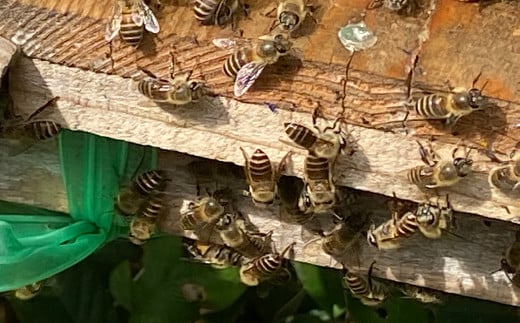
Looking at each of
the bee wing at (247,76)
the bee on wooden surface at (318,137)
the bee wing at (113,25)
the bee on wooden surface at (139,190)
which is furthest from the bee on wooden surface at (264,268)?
the bee wing at (113,25)

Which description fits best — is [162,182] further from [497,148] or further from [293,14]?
[497,148]

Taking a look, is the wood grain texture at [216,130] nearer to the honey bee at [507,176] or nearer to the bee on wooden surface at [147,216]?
the honey bee at [507,176]

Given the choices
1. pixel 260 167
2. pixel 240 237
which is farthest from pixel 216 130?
pixel 240 237

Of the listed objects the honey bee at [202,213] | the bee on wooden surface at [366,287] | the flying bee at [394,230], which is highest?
the flying bee at [394,230]

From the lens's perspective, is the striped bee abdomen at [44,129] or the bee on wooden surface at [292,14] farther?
the striped bee abdomen at [44,129]

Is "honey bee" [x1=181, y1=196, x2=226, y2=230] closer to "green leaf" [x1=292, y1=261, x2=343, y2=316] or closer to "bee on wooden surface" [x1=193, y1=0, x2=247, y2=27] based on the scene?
"bee on wooden surface" [x1=193, y1=0, x2=247, y2=27]

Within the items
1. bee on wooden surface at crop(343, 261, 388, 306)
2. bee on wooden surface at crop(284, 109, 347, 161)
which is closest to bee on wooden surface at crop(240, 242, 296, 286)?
bee on wooden surface at crop(343, 261, 388, 306)

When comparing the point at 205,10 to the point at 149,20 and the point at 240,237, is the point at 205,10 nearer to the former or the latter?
the point at 149,20
